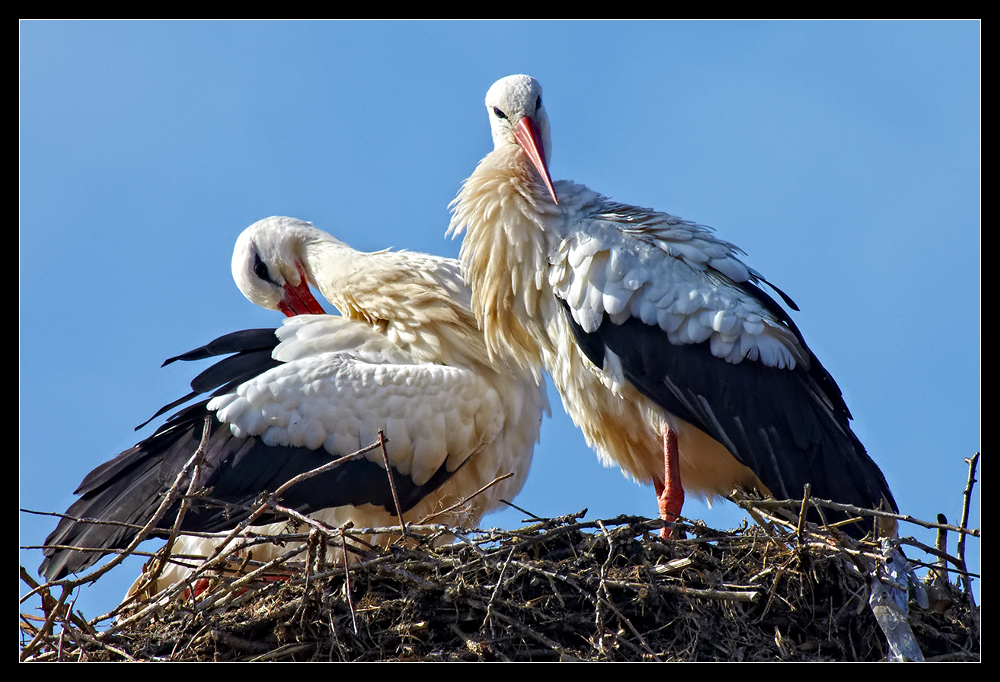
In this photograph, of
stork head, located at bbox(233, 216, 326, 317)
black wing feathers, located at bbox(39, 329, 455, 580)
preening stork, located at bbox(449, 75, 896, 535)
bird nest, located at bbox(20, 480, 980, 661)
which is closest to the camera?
bird nest, located at bbox(20, 480, 980, 661)

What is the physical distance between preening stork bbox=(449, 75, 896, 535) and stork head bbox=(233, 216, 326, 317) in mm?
1387

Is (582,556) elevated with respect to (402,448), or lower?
lower

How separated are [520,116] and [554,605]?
222 centimetres

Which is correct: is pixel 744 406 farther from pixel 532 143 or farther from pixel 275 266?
pixel 275 266

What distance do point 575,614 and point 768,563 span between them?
0.65 m

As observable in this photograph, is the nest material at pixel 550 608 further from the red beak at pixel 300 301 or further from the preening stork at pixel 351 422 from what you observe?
the red beak at pixel 300 301

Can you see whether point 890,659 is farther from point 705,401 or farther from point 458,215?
point 458,215

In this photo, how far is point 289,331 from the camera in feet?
16.4

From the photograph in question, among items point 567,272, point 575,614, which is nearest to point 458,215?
point 567,272

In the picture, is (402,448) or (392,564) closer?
(392,564)

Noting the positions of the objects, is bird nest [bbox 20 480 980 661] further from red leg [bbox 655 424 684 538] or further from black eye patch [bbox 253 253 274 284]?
black eye patch [bbox 253 253 274 284]

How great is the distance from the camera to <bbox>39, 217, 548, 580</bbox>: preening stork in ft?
14.7

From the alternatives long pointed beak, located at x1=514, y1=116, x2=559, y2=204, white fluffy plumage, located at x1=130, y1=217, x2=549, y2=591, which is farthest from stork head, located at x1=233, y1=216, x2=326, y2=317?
long pointed beak, located at x1=514, y1=116, x2=559, y2=204

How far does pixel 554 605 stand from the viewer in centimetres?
345
